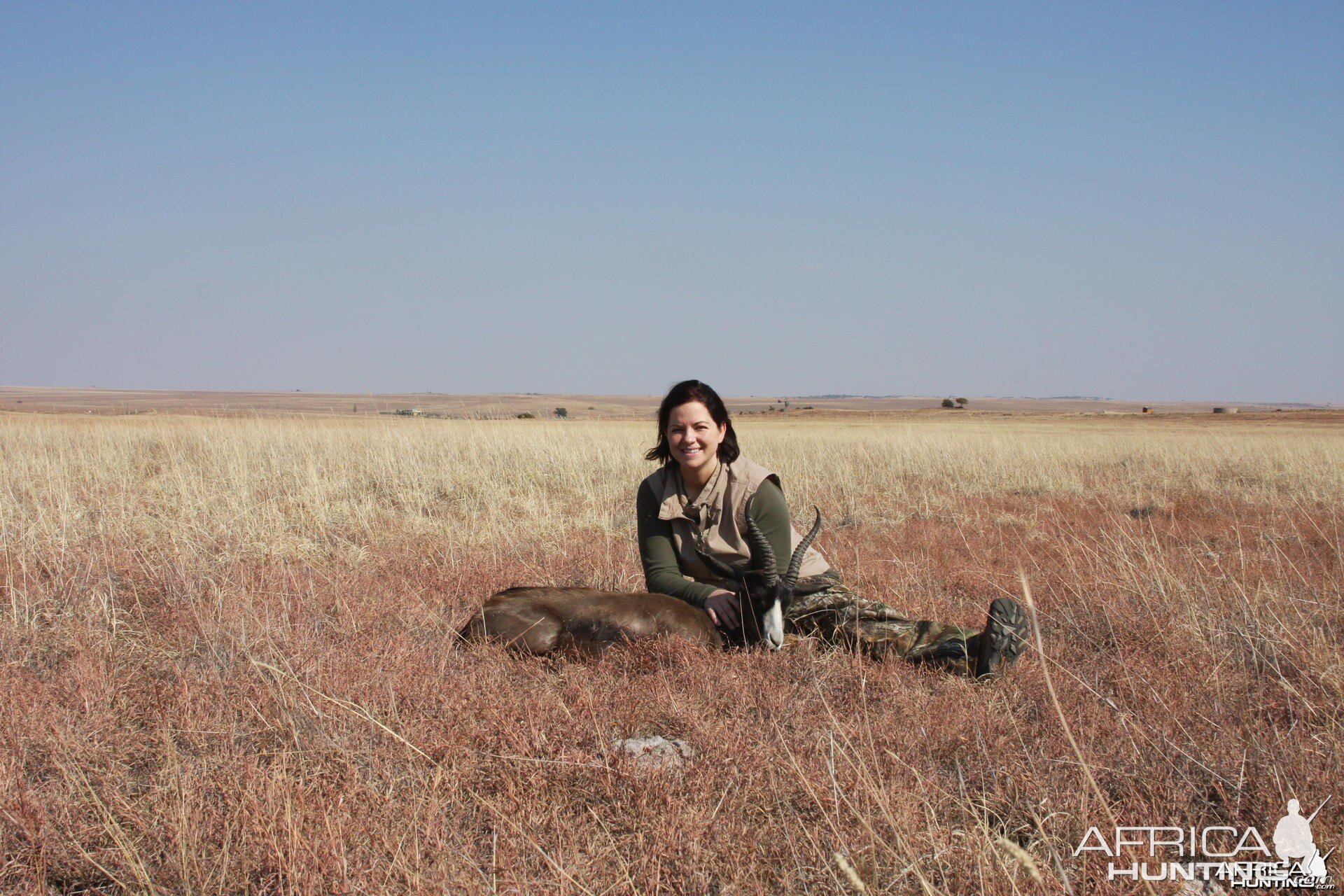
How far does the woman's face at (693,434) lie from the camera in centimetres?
499

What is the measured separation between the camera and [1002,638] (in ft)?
13.7

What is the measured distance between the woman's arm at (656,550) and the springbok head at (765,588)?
39cm

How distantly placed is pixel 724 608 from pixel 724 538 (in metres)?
0.56

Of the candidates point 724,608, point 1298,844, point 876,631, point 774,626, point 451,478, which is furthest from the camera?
point 451,478

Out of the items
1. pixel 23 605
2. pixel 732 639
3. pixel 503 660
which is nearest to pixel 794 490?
pixel 732 639

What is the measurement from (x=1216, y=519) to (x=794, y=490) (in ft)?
17.2

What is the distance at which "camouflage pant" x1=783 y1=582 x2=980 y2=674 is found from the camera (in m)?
4.60

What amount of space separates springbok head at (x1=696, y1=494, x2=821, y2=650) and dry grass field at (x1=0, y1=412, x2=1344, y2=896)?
0.17m

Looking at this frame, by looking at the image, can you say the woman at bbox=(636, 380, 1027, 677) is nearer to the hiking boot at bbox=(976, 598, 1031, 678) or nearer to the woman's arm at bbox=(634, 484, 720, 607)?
the woman's arm at bbox=(634, 484, 720, 607)

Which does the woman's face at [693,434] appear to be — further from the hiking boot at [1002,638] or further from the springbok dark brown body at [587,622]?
the hiking boot at [1002,638]

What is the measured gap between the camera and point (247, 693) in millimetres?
3828
